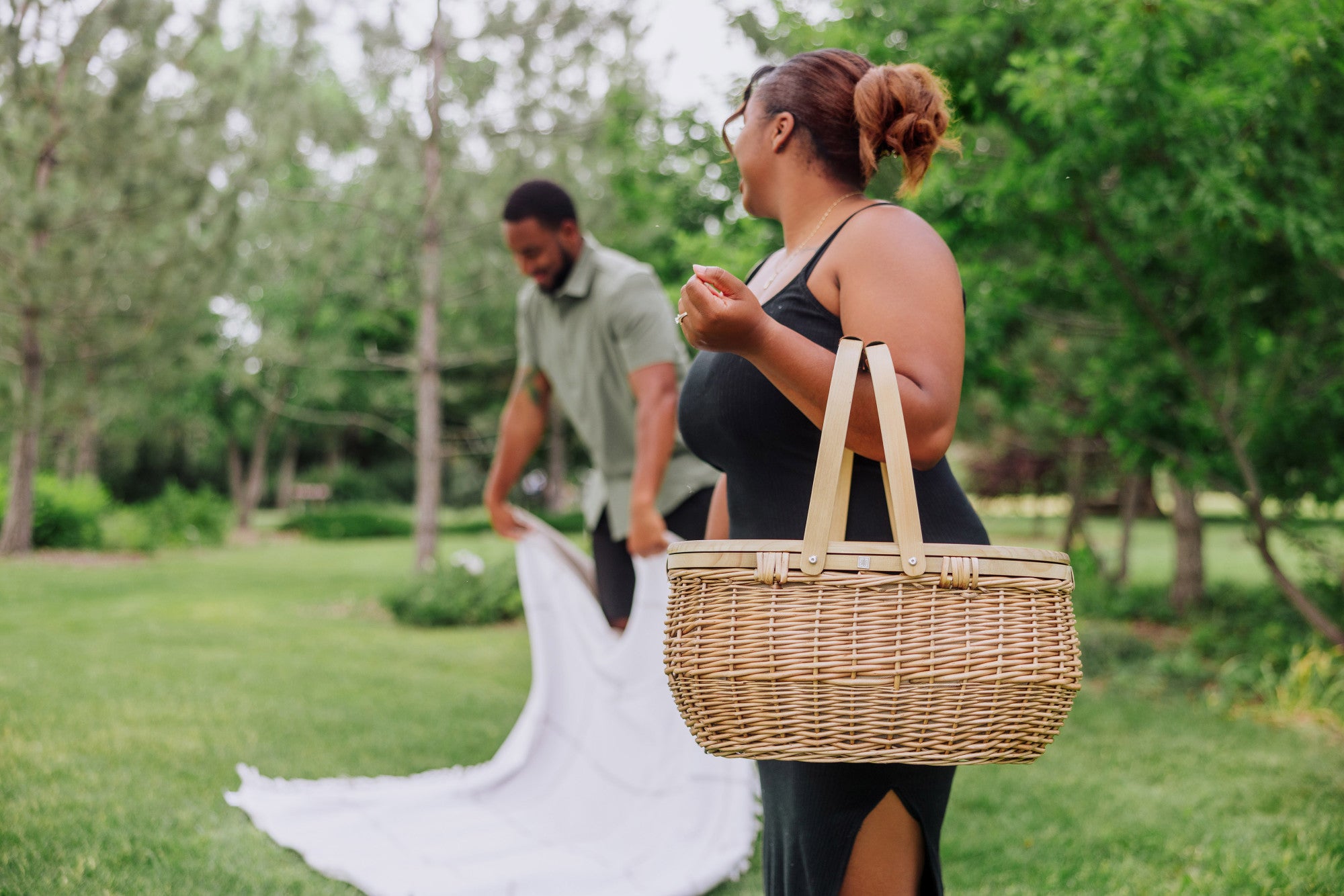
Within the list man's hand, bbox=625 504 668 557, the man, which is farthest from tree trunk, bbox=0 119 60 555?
man's hand, bbox=625 504 668 557

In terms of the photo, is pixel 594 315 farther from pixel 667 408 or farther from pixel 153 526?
pixel 153 526

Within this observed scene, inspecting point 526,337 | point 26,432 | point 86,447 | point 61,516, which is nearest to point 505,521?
point 526,337

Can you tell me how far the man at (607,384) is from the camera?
11.6 feet

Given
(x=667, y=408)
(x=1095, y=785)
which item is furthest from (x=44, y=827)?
(x=1095, y=785)

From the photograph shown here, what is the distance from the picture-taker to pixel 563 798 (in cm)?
416

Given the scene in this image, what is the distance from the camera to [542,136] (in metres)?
10.7

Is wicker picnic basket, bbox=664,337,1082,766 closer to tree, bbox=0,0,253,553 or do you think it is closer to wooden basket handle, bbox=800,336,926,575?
wooden basket handle, bbox=800,336,926,575

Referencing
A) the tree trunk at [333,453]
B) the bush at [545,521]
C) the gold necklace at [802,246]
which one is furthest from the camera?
the tree trunk at [333,453]

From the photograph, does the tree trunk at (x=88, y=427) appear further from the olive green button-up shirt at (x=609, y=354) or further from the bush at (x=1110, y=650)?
the bush at (x=1110, y=650)

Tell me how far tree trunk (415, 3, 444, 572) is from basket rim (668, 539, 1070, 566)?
9556 millimetres

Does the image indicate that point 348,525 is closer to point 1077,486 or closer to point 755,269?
point 1077,486

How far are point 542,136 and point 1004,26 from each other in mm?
6147

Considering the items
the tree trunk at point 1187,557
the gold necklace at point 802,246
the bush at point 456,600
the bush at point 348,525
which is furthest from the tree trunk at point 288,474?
the gold necklace at point 802,246

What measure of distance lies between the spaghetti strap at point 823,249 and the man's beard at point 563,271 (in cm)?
224
